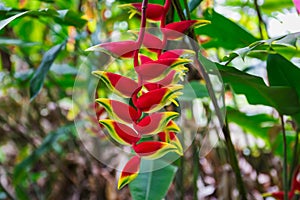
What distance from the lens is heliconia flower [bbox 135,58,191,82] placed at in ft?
1.12

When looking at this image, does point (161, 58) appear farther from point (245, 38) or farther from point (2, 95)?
point (2, 95)

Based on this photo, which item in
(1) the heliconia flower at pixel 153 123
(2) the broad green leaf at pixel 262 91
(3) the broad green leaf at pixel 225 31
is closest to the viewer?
(1) the heliconia flower at pixel 153 123

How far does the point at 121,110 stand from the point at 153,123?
3 cm

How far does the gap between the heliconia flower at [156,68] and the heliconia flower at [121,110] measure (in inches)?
1.0

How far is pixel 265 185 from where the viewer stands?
1.54 m

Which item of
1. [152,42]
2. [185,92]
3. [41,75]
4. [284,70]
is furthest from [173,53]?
[41,75]

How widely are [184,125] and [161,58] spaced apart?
158 mm

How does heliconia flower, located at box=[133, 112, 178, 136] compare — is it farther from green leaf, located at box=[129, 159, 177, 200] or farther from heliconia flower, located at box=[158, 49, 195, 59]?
green leaf, located at box=[129, 159, 177, 200]

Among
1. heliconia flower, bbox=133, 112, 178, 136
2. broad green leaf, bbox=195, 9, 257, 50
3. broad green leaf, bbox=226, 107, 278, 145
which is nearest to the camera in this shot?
heliconia flower, bbox=133, 112, 178, 136

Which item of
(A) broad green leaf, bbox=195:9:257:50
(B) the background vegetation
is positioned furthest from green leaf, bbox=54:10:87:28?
(A) broad green leaf, bbox=195:9:257:50

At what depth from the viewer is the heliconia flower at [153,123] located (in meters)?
0.34

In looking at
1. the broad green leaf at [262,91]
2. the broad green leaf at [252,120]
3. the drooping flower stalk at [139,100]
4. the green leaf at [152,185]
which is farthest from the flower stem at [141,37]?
the broad green leaf at [252,120]

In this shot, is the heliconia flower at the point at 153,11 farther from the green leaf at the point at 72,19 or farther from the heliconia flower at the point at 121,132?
the green leaf at the point at 72,19

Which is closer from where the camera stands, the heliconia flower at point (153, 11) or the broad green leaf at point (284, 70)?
the heliconia flower at point (153, 11)
